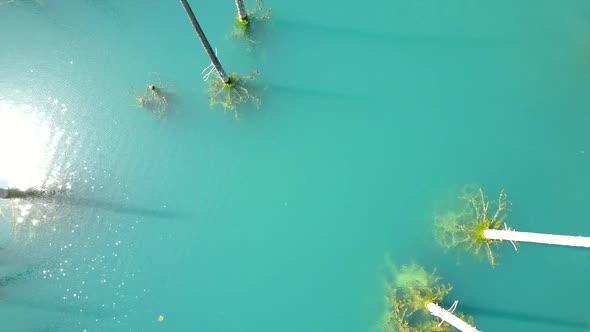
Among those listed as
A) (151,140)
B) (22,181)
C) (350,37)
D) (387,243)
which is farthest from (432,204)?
(22,181)

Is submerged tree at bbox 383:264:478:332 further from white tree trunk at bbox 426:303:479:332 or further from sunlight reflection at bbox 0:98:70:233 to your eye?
sunlight reflection at bbox 0:98:70:233

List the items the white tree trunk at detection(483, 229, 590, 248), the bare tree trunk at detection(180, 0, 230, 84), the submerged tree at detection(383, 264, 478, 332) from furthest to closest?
the submerged tree at detection(383, 264, 478, 332)
the bare tree trunk at detection(180, 0, 230, 84)
the white tree trunk at detection(483, 229, 590, 248)

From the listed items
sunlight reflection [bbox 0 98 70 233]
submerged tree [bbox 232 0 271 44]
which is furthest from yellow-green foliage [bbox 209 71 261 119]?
sunlight reflection [bbox 0 98 70 233]

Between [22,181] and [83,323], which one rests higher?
[22,181]

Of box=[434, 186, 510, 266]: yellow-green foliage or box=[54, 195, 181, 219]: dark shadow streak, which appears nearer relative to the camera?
box=[434, 186, 510, 266]: yellow-green foliage

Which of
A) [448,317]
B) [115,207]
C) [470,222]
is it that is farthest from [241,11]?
[448,317]

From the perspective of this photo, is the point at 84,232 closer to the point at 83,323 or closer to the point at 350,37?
the point at 83,323

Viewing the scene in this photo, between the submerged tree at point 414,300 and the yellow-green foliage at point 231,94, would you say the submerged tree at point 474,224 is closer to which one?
the submerged tree at point 414,300

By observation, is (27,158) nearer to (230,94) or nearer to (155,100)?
(155,100)

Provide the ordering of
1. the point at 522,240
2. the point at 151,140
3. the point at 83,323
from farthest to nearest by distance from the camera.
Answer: the point at 151,140 < the point at 83,323 < the point at 522,240
